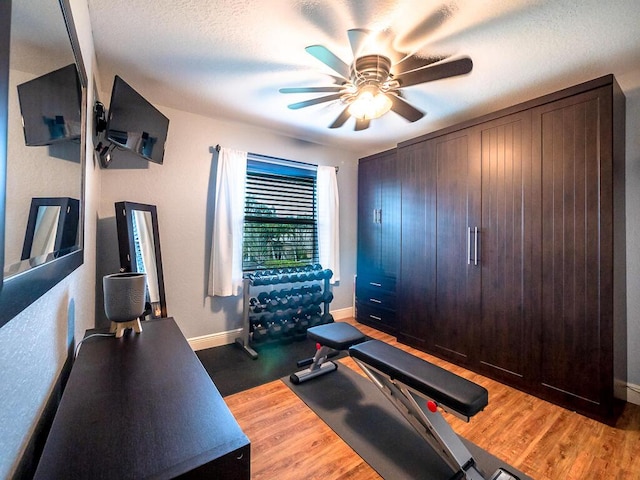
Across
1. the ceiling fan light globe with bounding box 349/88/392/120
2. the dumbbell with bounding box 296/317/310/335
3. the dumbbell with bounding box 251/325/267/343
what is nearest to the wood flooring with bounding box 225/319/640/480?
the dumbbell with bounding box 251/325/267/343

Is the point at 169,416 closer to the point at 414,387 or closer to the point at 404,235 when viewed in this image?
the point at 414,387

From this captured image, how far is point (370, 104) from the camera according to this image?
6.37 ft

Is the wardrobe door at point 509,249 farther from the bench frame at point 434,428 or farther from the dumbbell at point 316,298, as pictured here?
the dumbbell at point 316,298

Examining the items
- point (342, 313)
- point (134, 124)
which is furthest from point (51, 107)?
point (342, 313)

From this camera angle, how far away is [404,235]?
323 cm

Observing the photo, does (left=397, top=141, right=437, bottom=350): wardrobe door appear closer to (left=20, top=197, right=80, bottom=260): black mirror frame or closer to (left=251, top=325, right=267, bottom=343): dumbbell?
(left=251, top=325, right=267, bottom=343): dumbbell

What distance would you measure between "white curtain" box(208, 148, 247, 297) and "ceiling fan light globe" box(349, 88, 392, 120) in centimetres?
152

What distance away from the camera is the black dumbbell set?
3002 millimetres

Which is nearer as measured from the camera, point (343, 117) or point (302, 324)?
point (343, 117)

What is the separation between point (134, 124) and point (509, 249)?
3.14 metres

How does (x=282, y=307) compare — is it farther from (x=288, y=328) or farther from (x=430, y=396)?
(x=430, y=396)

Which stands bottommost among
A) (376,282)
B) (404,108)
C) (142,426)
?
(376,282)

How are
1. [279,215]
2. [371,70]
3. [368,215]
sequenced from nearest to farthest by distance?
1. [371,70]
2. [279,215]
3. [368,215]

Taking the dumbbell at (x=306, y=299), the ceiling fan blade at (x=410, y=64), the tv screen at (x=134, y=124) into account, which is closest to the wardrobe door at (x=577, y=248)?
the ceiling fan blade at (x=410, y=64)
